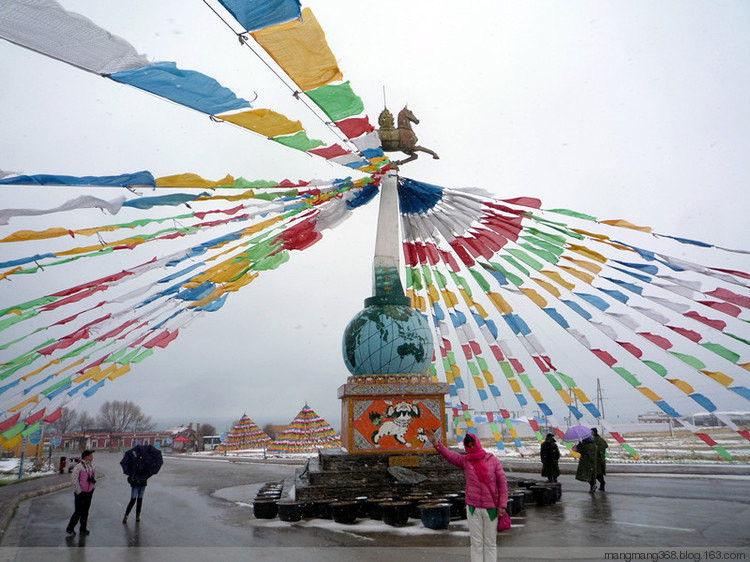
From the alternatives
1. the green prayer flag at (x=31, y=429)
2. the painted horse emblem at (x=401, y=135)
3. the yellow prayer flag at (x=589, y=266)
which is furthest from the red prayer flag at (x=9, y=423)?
the yellow prayer flag at (x=589, y=266)

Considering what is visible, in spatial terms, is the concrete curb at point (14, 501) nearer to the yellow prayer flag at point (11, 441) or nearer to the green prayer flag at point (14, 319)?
the yellow prayer flag at point (11, 441)

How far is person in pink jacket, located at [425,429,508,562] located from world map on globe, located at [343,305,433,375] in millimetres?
6564

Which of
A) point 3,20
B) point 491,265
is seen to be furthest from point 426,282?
point 3,20

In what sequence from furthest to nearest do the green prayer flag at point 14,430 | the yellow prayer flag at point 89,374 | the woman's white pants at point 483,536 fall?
the yellow prayer flag at point 89,374 < the green prayer flag at point 14,430 < the woman's white pants at point 483,536

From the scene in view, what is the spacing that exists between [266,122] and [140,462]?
7.26 metres

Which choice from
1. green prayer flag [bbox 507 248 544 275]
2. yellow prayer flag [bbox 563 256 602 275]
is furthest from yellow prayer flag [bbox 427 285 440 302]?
yellow prayer flag [bbox 563 256 602 275]

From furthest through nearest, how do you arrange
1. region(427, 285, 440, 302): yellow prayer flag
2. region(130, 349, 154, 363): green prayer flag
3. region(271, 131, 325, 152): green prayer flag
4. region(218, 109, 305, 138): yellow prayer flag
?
1. region(427, 285, 440, 302): yellow prayer flag
2. region(130, 349, 154, 363): green prayer flag
3. region(271, 131, 325, 152): green prayer flag
4. region(218, 109, 305, 138): yellow prayer flag

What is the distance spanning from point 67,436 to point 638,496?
75.5m

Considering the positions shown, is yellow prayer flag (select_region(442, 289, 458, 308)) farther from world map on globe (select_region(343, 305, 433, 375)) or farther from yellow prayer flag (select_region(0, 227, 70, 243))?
yellow prayer flag (select_region(0, 227, 70, 243))

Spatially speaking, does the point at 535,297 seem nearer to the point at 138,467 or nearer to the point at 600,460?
the point at 600,460

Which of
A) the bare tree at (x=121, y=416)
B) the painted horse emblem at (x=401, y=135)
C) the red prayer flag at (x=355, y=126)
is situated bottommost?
the bare tree at (x=121, y=416)

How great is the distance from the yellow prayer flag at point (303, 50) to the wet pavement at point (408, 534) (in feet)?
22.7

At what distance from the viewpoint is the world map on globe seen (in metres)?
12.5

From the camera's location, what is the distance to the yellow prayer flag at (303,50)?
6.48 meters
